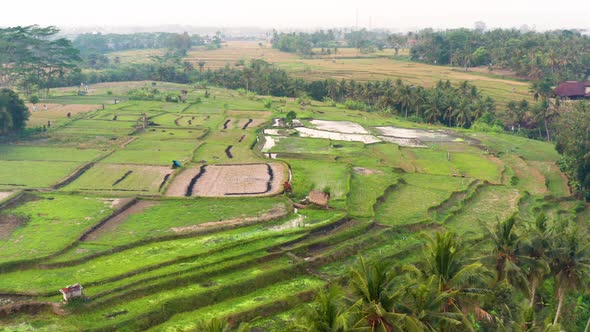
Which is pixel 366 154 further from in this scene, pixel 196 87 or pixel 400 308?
pixel 196 87

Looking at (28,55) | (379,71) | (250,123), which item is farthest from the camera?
(379,71)

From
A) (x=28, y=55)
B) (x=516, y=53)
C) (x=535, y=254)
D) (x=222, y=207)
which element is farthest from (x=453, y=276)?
(x=516, y=53)

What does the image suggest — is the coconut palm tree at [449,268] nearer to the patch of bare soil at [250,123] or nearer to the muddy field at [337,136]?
the muddy field at [337,136]

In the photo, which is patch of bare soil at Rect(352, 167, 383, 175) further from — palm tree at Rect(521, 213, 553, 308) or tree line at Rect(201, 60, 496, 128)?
tree line at Rect(201, 60, 496, 128)

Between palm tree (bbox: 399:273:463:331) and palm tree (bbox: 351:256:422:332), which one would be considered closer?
palm tree (bbox: 351:256:422:332)

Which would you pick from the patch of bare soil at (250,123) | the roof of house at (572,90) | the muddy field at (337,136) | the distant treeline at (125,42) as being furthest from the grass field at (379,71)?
the patch of bare soil at (250,123)

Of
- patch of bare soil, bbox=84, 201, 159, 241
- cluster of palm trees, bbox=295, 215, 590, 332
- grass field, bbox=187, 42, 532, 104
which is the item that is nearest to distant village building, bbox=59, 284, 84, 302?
patch of bare soil, bbox=84, 201, 159, 241

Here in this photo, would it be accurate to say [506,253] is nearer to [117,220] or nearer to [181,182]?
[117,220]
